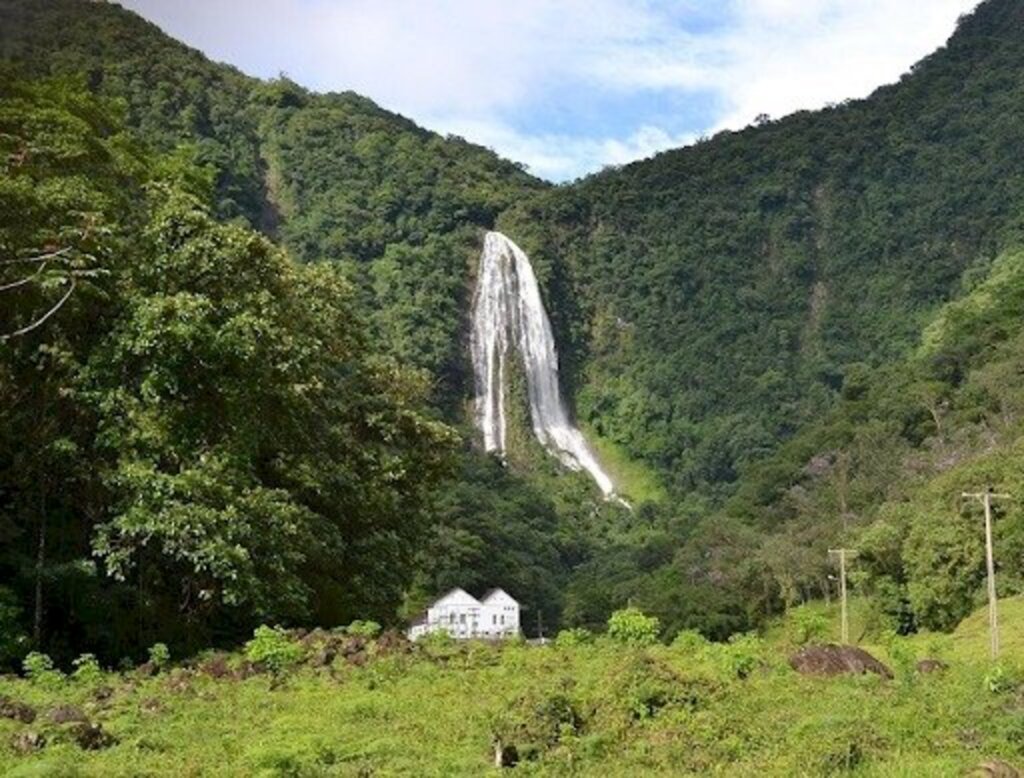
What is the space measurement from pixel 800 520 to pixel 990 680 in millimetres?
43050

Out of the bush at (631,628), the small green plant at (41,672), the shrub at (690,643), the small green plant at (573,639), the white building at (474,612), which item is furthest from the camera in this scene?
the white building at (474,612)

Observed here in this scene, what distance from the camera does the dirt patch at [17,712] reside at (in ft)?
38.4

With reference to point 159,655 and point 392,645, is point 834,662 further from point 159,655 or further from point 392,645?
point 159,655

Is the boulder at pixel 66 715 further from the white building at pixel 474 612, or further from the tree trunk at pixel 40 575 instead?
the white building at pixel 474 612

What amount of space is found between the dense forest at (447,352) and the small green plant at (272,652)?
1302 mm

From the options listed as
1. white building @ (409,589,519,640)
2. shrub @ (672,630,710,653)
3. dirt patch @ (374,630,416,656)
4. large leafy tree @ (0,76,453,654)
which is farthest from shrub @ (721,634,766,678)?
white building @ (409,589,519,640)

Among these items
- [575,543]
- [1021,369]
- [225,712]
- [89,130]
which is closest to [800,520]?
[1021,369]

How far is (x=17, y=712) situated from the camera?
1186 centimetres

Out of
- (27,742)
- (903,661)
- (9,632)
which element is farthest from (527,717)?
(9,632)

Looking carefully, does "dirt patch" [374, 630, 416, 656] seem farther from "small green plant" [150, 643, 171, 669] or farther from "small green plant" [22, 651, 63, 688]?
"small green plant" [22, 651, 63, 688]

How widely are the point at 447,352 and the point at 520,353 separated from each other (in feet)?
21.2

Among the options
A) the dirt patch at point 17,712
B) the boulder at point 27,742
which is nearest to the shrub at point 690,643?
the dirt patch at point 17,712

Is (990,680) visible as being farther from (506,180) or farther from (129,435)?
(506,180)

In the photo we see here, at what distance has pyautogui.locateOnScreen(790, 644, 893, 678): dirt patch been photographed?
14.9m
